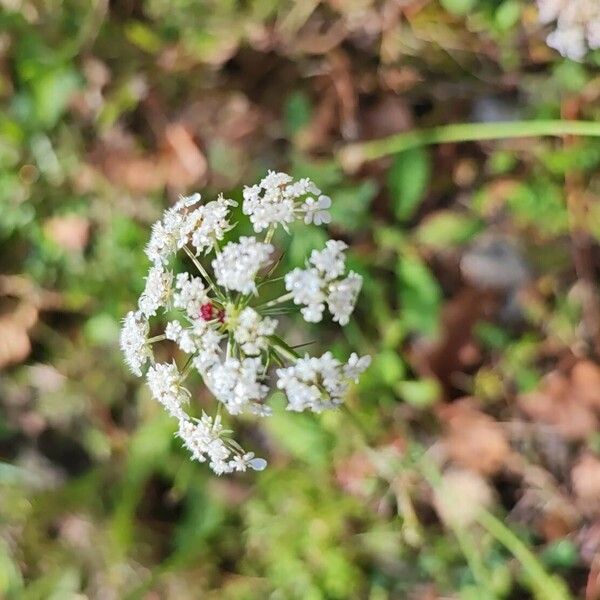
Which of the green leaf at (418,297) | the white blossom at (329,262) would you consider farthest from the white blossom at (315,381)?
the green leaf at (418,297)

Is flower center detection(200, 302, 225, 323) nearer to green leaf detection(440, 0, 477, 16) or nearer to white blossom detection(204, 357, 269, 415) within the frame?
white blossom detection(204, 357, 269, 415)

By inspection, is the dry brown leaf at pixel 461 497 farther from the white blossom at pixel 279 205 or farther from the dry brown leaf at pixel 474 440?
the white blossom at pixel 279 205

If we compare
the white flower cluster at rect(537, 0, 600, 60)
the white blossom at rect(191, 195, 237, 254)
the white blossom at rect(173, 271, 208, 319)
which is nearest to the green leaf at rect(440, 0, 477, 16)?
the white flower cluster at rect(537, 0, 600, 60)

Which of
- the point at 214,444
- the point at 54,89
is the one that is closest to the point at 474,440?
the point at 214,444

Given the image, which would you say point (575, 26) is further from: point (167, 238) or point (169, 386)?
point (169, 386)

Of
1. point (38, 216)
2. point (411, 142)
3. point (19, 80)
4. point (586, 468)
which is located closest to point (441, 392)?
point (586, 468)
